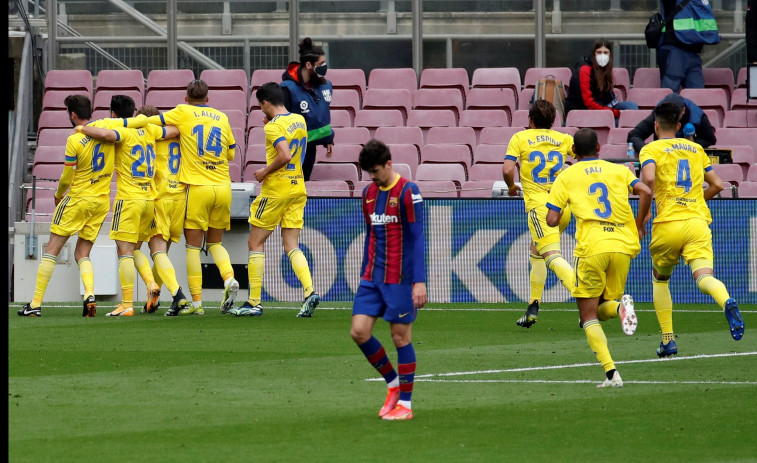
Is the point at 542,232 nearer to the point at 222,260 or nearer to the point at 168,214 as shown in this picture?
the point at 222,260

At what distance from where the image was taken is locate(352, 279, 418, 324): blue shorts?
24.2ft

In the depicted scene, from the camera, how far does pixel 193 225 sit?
1345 centimetres

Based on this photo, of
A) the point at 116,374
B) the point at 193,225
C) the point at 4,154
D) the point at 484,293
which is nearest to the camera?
the point at 4,154

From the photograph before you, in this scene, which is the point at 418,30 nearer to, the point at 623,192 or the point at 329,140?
the point at 329,140

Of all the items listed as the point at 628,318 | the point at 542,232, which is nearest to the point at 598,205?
the point at 628,318

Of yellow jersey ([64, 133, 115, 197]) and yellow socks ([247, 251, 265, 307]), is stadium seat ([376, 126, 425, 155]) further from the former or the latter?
yellow jersey ([64, 133, 115, 197])

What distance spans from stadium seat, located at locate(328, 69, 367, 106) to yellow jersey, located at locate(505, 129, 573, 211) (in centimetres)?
738

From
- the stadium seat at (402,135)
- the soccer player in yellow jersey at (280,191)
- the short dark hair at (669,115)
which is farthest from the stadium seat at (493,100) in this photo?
the short dark hair at (669,115)

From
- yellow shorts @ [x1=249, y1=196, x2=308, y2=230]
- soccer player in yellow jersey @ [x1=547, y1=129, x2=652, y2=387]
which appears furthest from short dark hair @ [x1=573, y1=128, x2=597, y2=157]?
yellow shorts @ [x1=249, y1=196, x2=308, y2=230]

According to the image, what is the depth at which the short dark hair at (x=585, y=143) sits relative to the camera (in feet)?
30.1

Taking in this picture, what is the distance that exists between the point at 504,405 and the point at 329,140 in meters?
9.83

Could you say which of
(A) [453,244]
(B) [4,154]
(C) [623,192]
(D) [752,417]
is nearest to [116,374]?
(C) [623,192]

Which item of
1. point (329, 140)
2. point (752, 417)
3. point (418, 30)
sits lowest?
point (752, 417)

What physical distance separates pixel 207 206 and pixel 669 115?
523cm
